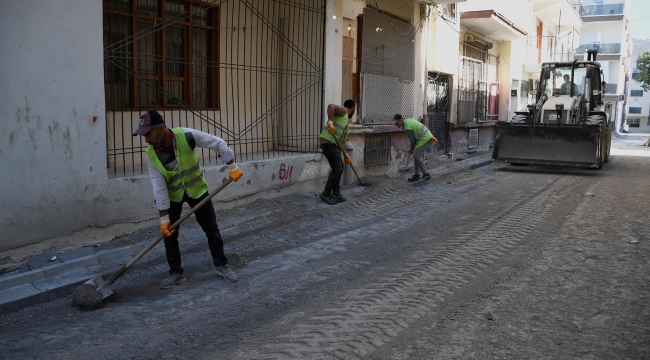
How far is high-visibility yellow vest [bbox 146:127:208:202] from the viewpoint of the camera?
4758 mm

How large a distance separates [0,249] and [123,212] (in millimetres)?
1310

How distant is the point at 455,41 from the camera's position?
14.8m

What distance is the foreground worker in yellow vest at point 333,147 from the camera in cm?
848

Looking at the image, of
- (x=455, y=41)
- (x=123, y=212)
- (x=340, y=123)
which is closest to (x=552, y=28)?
(x=455, y=41)

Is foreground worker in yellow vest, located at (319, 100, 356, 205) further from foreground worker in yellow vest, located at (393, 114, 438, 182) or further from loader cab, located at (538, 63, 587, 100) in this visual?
loader cab, located at (538, 63, 587, 100)

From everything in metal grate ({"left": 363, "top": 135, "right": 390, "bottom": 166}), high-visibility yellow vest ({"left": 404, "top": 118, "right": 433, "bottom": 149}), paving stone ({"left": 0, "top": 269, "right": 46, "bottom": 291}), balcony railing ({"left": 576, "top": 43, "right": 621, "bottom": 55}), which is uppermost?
balcony railing ({"left": 576, "top": 43, "right": 621, "bottom": 55})

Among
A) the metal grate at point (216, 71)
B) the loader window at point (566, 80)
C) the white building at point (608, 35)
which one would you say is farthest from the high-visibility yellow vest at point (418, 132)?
the white building at point (608, 35)

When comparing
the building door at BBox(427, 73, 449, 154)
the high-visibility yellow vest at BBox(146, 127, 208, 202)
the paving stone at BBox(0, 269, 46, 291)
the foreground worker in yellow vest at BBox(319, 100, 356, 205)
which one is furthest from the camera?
the building door at BBox(427, 73, 449, 154)

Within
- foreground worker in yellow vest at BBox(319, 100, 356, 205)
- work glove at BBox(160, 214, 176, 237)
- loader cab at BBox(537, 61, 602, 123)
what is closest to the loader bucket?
loader cab at BBox(537, 61, 602, 123)

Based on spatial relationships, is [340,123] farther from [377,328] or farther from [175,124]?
[377,328]

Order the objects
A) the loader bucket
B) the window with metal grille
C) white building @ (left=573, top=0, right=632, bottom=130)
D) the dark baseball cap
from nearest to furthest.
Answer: the dark baseball cap < the loader bucket < white building @ (left=573, top=0, right=632, bottom=130) < the window with metal grille

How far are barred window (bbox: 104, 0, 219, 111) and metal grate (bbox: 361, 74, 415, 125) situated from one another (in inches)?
141

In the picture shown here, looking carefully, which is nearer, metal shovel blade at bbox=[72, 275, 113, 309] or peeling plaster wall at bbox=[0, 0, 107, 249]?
metal shovel blade at bbox=[72, 275, 113, 309]

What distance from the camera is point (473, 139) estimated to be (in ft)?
57.8
